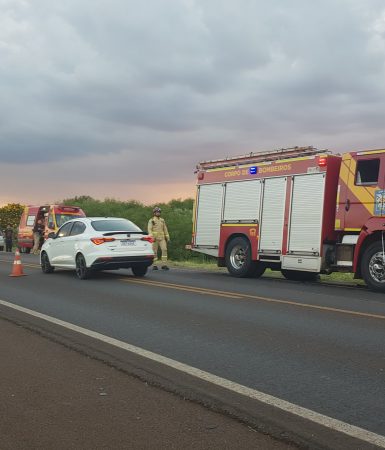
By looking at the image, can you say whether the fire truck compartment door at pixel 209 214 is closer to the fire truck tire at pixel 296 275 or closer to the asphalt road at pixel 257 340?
the fire truck tire at pixel 296 275

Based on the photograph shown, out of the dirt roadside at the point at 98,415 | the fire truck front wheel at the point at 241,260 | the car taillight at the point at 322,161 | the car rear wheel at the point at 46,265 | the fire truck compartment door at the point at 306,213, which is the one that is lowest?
the dirt roadside at the point at 98,415

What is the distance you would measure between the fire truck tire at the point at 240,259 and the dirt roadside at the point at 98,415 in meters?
9.66

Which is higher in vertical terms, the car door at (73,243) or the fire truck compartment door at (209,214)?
the fire truck compartment door at (209,214)

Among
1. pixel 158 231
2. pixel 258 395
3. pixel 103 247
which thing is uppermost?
pixel 158 231

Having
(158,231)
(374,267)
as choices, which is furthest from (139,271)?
(374,267)

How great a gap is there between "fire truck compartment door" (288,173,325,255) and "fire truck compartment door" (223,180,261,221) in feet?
4.28

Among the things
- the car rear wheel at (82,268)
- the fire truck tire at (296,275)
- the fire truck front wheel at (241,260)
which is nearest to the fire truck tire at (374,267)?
the fire truck tire at (296,275)

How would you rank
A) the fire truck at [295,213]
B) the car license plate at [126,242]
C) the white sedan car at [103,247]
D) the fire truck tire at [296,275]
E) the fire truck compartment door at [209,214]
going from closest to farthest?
the fire truck at [295,213]
the white sedan car at [103,247]
the car license plate at [126,242]
the fire truck tire at [296,275]
the fire truck compartment door at [209,214]

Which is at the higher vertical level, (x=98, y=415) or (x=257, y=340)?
(x=257, y=340)

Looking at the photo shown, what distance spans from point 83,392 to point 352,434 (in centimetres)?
212

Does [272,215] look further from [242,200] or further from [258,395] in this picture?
[258,395]

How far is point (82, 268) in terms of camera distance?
14.2 meters

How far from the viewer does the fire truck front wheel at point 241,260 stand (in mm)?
15023

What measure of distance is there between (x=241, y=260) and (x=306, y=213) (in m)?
2.56
